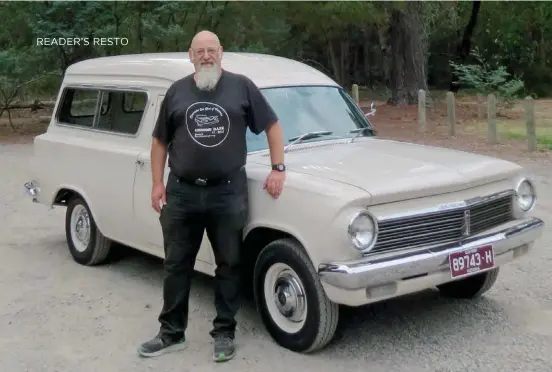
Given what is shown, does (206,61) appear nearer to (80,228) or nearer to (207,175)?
(207,175)

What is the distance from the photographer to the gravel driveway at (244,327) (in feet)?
15.2

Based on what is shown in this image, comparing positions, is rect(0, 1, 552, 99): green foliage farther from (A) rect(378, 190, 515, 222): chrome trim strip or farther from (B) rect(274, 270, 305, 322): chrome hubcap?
(B) rect(274, 270, 305, 322): chrome hubcap

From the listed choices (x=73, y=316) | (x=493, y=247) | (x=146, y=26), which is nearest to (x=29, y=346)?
(x=73, y=316)

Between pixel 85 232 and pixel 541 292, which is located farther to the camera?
pixel 85 232

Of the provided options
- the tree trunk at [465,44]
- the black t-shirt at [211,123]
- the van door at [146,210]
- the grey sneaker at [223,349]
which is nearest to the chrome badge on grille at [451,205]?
the black t-shirt at [211,123]

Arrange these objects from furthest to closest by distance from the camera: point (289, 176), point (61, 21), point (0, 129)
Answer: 1. point (0, 129)
2. point (61, 21)
3. point (289, 176)

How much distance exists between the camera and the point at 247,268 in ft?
17.5

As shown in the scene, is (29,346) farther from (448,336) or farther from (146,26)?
(146,26)

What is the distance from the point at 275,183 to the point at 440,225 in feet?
3.54

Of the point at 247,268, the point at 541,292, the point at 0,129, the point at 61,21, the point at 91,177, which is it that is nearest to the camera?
the point at 247,268

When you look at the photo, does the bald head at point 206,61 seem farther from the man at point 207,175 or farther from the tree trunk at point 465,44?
the tree trunk at point 465,44

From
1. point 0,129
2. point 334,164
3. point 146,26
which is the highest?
point 146,26

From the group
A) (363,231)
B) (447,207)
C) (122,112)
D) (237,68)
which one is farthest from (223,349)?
(122,112)

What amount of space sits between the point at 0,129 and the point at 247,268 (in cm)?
1770
